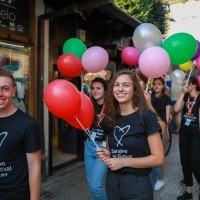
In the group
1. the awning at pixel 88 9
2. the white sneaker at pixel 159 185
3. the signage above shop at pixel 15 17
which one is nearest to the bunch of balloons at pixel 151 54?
the awning at pixel 88 9

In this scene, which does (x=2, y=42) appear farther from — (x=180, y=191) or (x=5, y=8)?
(x=180, y=191)

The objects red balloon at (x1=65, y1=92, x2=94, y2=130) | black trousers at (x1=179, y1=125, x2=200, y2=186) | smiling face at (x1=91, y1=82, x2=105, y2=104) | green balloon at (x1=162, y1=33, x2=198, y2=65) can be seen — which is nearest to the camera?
red balloon at (x1=65, y1=92, x2=94, y2=130)

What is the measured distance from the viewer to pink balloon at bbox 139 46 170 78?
2.65 m

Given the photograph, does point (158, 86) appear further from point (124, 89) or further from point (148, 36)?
point (124, 89)

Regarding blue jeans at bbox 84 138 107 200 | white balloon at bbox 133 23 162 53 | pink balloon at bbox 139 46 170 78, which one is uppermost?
white balloon at bbox 133 23 162 53

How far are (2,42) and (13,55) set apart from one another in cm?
28

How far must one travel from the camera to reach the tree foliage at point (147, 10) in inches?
320

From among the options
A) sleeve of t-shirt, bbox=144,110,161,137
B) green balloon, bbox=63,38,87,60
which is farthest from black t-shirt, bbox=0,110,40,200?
green balloon, bbox=63,38,87,60

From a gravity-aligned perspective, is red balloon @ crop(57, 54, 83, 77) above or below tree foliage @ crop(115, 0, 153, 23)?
below

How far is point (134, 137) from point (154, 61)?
45.2 inches

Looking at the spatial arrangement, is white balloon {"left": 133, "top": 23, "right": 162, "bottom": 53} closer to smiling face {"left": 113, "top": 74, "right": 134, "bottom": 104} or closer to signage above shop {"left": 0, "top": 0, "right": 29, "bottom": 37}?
smiling face {"left": 113, "top": 74, "right": 134, "bottom": 104}

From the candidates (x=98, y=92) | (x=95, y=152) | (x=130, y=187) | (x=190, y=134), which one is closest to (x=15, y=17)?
(x=98, y=92)

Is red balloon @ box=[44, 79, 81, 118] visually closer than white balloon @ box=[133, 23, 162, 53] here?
Yes

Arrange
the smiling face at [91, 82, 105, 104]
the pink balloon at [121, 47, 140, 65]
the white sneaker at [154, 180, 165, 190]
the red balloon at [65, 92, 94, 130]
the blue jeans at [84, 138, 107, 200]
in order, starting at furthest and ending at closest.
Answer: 1. the pink balloon at [121, 47, 140, 65]
2. the white sneaker at [154, 180, 165, 190]
3. the smiling face at [91, 82, 105, 104]
4. the blue jeans at [84, 138, 107, 200]
5. the red balloon at [65, 92, 94, 130]
